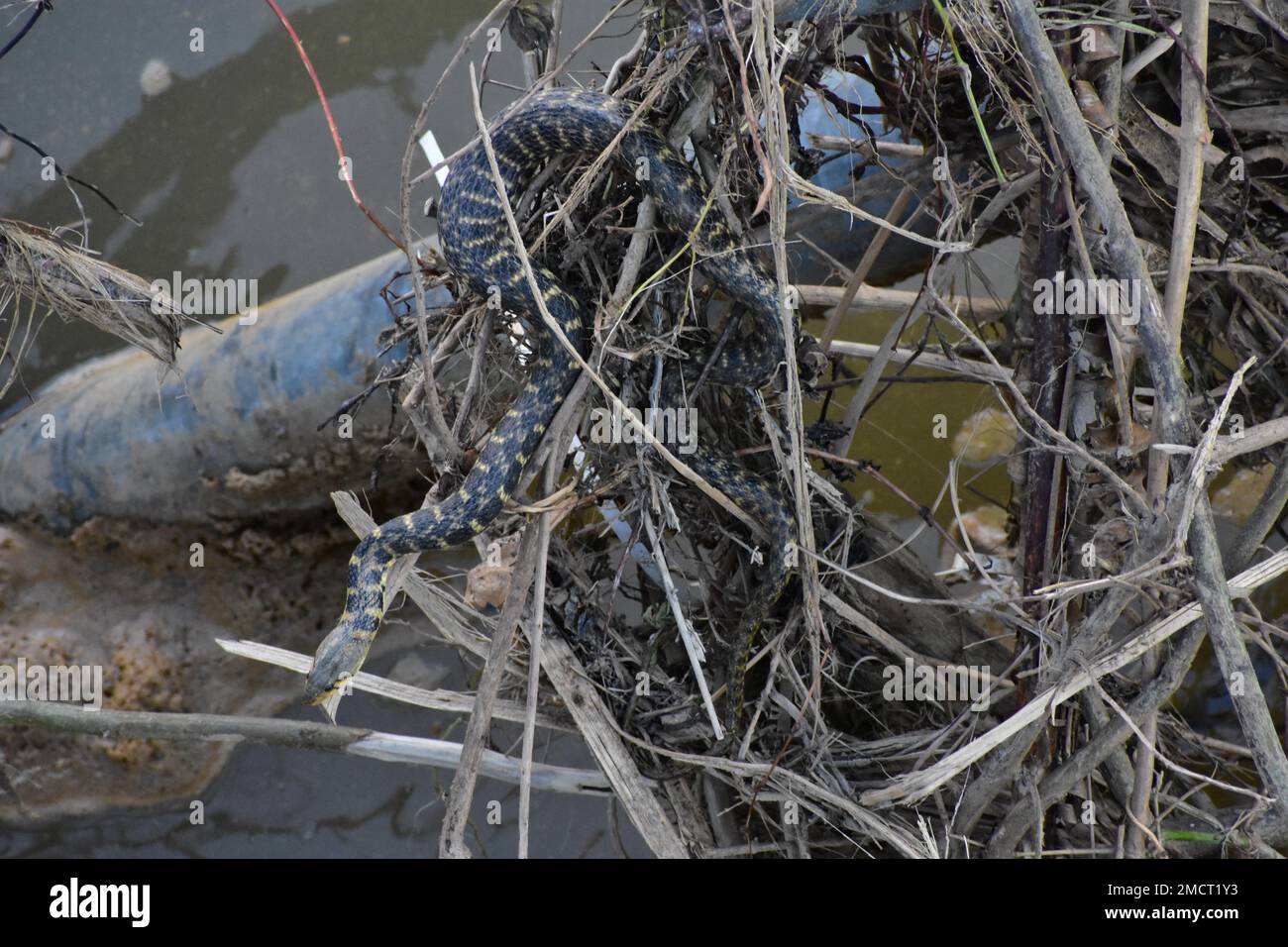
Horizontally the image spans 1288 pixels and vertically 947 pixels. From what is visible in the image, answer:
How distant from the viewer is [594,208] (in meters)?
3.29

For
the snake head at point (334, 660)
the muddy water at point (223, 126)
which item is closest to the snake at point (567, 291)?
the snake head at point (334, 660)

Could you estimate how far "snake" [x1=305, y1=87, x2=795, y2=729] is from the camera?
122 inches

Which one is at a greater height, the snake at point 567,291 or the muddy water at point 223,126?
the muddy water at point 223,126

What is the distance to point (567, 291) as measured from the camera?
3.37 metres

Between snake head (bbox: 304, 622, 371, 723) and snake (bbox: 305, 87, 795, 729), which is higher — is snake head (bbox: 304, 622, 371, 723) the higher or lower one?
the lower one

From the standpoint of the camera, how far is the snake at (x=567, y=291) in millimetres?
3107

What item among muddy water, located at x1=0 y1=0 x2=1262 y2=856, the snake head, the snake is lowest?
the snake head

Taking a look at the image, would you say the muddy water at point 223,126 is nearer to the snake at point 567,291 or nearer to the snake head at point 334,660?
the snake at point 567,291

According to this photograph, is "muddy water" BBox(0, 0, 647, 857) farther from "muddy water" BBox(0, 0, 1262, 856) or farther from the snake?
the snake

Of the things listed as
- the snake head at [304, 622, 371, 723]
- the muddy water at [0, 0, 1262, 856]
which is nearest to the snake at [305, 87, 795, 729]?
the snake head at [304, 622, 371, 723]

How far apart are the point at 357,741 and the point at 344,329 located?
2.61 m

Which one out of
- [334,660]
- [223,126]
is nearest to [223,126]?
[223,126]

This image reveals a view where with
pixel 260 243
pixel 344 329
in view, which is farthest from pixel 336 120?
pixel 344 329

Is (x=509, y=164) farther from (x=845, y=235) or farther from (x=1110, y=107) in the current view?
(x=1110, y=107)
